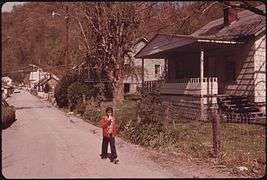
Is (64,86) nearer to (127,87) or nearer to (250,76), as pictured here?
(127,87)

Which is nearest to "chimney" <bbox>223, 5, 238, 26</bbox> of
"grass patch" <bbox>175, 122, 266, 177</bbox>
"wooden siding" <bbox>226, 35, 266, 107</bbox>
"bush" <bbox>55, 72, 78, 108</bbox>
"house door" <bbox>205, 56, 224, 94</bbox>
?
"house door" <bbox>205, 56, 224, 94</bbox>

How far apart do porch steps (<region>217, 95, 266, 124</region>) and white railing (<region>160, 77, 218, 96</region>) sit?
0.68 metres

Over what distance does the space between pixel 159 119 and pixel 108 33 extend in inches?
407

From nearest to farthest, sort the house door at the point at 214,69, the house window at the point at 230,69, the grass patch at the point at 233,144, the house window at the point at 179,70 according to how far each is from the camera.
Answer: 1. the grass patch at the point at 233,144
2. the house window at the point at 230,69
3. the house door at the point at 214,69
4. the house window at the point at 179,70

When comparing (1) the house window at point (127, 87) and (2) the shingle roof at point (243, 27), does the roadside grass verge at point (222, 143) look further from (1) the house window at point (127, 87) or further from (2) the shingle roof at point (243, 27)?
(1) the house window at point (127, 87)

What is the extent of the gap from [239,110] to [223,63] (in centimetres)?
459

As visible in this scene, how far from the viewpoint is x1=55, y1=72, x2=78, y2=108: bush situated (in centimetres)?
3409

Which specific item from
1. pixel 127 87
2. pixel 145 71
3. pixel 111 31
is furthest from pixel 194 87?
pixel 127 87

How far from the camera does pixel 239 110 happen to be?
17062 mm

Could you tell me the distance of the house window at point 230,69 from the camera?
1998 cm

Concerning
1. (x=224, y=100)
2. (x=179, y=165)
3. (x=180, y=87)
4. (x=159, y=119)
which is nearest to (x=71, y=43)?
(x=180, y=87)

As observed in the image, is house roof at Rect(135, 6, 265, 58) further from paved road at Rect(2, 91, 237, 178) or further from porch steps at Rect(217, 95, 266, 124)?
paved road at Rect(2, 91, 237, 178)

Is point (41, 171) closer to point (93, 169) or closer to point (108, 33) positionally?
point (93, 169)

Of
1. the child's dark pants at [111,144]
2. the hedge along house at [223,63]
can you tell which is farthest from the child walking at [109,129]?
the hedge along house at [223,63]
